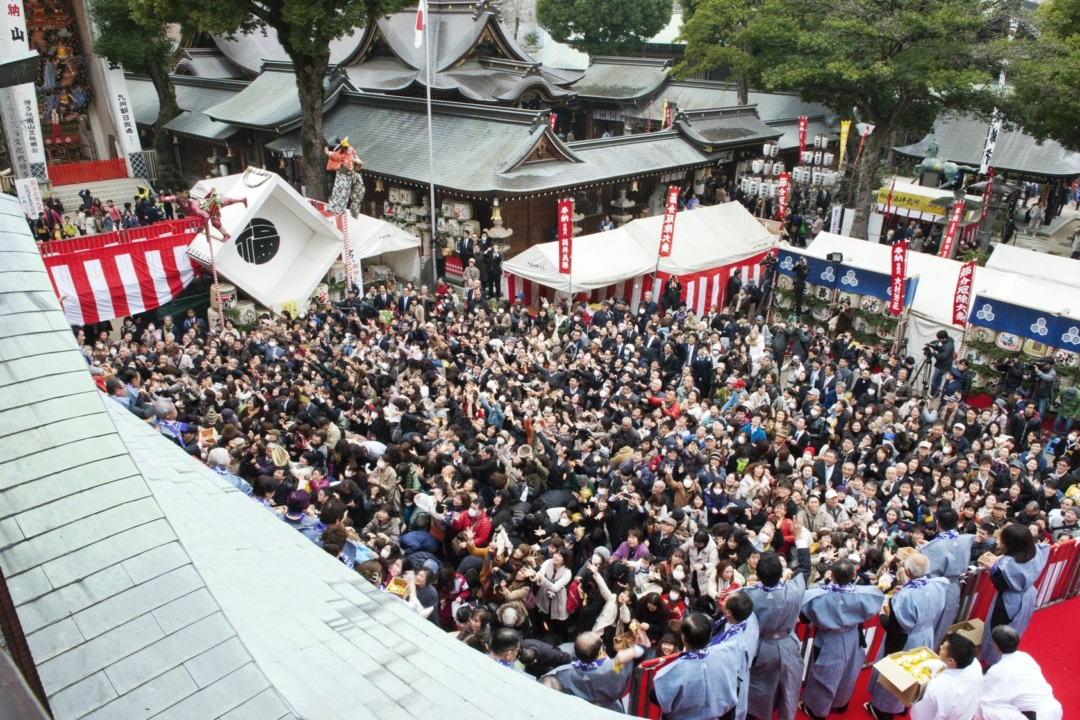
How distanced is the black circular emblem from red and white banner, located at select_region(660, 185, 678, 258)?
8.55 meters

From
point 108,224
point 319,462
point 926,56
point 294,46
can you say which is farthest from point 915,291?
point 108,224

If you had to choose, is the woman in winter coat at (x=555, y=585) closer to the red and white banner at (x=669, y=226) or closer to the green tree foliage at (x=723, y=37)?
the red and white banner at (x=669, y=226)

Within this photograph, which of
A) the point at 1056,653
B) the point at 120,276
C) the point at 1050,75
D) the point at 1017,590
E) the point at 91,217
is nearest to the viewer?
the point at 1017,590

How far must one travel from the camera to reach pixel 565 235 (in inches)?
611

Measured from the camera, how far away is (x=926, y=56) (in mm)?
18969

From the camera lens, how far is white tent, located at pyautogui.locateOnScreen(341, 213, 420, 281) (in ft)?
57.5

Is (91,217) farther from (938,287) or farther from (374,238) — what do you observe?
(938,287)

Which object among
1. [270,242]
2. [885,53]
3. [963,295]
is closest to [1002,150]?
[885,53]

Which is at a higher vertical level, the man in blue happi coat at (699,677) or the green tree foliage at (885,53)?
the green tree foliage at (885,53)

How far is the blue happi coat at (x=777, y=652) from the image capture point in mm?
5078

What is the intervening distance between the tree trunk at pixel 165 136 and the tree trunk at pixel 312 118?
9050 millimetres

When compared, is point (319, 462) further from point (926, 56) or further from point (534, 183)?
point (926, 56)

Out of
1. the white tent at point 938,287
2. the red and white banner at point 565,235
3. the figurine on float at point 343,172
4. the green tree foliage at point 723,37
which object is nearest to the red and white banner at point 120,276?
the figurine on float at point 343,172

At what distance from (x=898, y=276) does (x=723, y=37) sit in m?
19.4
